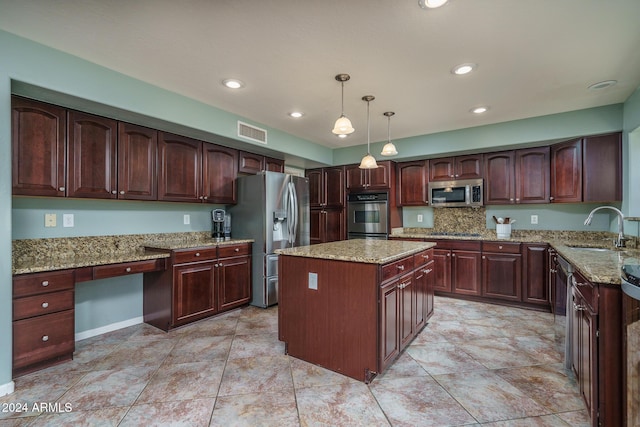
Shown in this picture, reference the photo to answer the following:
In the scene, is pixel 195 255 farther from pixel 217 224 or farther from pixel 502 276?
pixel 502 276

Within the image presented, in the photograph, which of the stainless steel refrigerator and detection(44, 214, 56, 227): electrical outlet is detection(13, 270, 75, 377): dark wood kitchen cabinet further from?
the stainless steel refrigerator

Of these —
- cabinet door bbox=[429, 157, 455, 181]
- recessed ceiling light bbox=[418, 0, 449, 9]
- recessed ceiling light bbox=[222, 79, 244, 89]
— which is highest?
recessed ceiling light bbox=[222, 79, 244, 89]

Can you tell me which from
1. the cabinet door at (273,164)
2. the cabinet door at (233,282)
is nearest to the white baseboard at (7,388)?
the cabinet door at (233,282)

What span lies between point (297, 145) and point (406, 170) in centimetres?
180

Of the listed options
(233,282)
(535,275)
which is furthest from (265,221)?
(535,275)

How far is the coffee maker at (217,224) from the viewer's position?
3.80 meters

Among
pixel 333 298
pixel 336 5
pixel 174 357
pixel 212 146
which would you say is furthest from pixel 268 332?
pixel 336 5

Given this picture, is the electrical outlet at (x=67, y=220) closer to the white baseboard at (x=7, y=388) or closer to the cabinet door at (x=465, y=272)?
the white baseboard at (x=7, y=388)

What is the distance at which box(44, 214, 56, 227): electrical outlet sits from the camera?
267 cm

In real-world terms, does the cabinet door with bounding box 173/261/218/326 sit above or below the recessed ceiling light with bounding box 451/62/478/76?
below

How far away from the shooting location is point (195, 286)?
126 inches

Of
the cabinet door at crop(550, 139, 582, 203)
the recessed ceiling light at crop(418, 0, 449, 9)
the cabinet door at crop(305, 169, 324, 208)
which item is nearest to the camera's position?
the recessed ceiling light at crop(418, 0, 449, 9)

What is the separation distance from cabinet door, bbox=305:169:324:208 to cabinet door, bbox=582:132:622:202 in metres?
3.62

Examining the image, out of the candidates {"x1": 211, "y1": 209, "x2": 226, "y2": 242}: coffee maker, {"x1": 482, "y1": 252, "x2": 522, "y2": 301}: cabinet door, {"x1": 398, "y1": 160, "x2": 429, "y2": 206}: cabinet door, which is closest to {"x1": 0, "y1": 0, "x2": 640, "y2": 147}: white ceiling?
{"x1": 211, "y1": 209, "x2": 226, "y2": 242}: coffee maker
